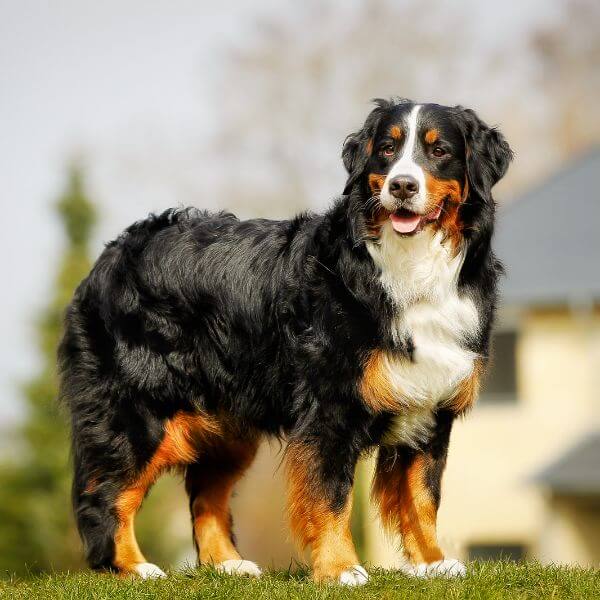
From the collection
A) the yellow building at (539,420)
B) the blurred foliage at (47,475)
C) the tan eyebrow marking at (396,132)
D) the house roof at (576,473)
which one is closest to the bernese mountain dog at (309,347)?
the tan eyebrow marking at (396,132)

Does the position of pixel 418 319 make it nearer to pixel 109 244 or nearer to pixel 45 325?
pixel 109 244

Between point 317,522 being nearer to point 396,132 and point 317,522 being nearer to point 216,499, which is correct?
point 216,499

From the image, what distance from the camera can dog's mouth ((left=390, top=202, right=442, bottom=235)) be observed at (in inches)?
231

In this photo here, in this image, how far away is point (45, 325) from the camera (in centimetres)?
1973

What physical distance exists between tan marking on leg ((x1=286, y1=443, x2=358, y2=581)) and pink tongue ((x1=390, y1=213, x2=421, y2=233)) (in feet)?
4.17

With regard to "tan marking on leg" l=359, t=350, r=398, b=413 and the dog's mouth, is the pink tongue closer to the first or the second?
the dog's mouth

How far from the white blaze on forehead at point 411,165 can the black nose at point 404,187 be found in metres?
0.02

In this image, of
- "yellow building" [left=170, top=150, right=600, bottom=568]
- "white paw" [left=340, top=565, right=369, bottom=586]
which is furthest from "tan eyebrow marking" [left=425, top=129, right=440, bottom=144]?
"yellow building" [left=170, top=150, right=600, bottom=568]

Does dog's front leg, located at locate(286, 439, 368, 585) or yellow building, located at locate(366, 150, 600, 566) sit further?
yellow building, located at locate(366, 150, 600, 566)

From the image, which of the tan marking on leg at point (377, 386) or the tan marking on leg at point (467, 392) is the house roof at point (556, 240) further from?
the tan marking on leg at point (377, 386)

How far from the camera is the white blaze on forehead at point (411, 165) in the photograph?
578 cm

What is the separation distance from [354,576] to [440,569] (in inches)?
25.0

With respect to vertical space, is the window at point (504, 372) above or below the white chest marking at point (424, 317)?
below

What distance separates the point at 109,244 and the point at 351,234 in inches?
76.7
